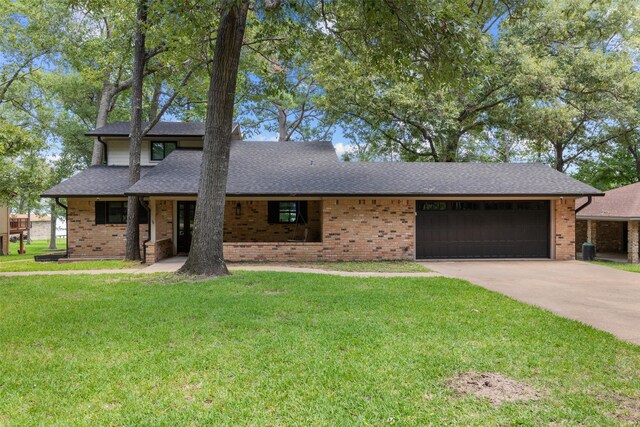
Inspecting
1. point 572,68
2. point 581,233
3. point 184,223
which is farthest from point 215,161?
point 581,233

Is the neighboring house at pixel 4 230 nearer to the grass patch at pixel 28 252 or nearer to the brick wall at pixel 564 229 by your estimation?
the grass patch at pixel 28 252

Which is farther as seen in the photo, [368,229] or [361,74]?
[361,74]

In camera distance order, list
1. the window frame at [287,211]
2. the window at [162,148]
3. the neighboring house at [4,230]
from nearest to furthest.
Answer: the window frame at [287,211] < the window at [162,148] < the neighboring house at [4,230]

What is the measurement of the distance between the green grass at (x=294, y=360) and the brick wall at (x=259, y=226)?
805cm

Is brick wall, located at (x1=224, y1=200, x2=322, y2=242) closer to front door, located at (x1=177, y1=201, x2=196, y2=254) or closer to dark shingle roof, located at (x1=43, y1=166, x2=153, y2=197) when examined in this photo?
front door, located at (x1=177, y1=201, x2=196, y2=254)

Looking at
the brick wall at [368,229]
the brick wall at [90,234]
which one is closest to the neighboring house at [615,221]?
the brick wall at [368,229]

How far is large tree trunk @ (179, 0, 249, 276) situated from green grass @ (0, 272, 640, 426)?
227 cm

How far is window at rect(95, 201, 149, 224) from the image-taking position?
47.5 ft

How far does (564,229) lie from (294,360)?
43.1 ft

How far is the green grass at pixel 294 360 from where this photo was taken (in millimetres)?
3041

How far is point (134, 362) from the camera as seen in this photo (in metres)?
3.99

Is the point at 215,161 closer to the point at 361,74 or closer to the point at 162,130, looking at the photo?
the point at 361,74

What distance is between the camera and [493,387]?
350 cm

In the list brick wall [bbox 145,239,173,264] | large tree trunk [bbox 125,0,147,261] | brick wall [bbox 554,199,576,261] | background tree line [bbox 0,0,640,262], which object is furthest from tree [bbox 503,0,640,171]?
brick wall [bbox 145,239,173,264]
